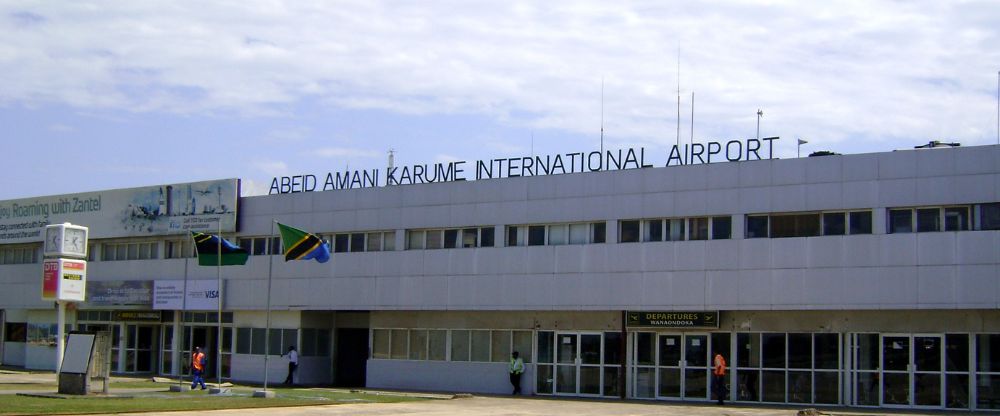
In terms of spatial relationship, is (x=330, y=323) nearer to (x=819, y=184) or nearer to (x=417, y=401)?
(x=417, y=401)

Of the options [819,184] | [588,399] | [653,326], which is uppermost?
[819,184]

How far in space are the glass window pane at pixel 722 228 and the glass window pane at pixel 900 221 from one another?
16.9 feet

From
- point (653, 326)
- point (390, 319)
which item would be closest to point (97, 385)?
point (390, 319)

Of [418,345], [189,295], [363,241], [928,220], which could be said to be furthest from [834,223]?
[189,295]

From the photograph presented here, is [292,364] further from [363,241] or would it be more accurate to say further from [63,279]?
[63,279]

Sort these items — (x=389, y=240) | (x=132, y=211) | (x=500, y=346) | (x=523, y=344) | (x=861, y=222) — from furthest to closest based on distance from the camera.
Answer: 1. (x=132, y=211)
2. (x=389, y=240)
3. (x=500, y=346)
4. (x=523, y=344)
5. (x=861, y=222)

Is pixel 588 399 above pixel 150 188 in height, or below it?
below

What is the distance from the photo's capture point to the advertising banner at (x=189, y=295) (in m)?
51.9


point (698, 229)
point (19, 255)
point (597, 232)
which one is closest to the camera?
point (698, 229)

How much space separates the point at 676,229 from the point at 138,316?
2726cm

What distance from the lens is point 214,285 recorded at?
5169 centimetres

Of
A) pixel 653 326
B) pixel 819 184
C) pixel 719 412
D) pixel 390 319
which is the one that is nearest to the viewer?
pixel 719 412

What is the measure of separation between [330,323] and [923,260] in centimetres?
2540

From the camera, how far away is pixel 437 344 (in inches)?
1833
